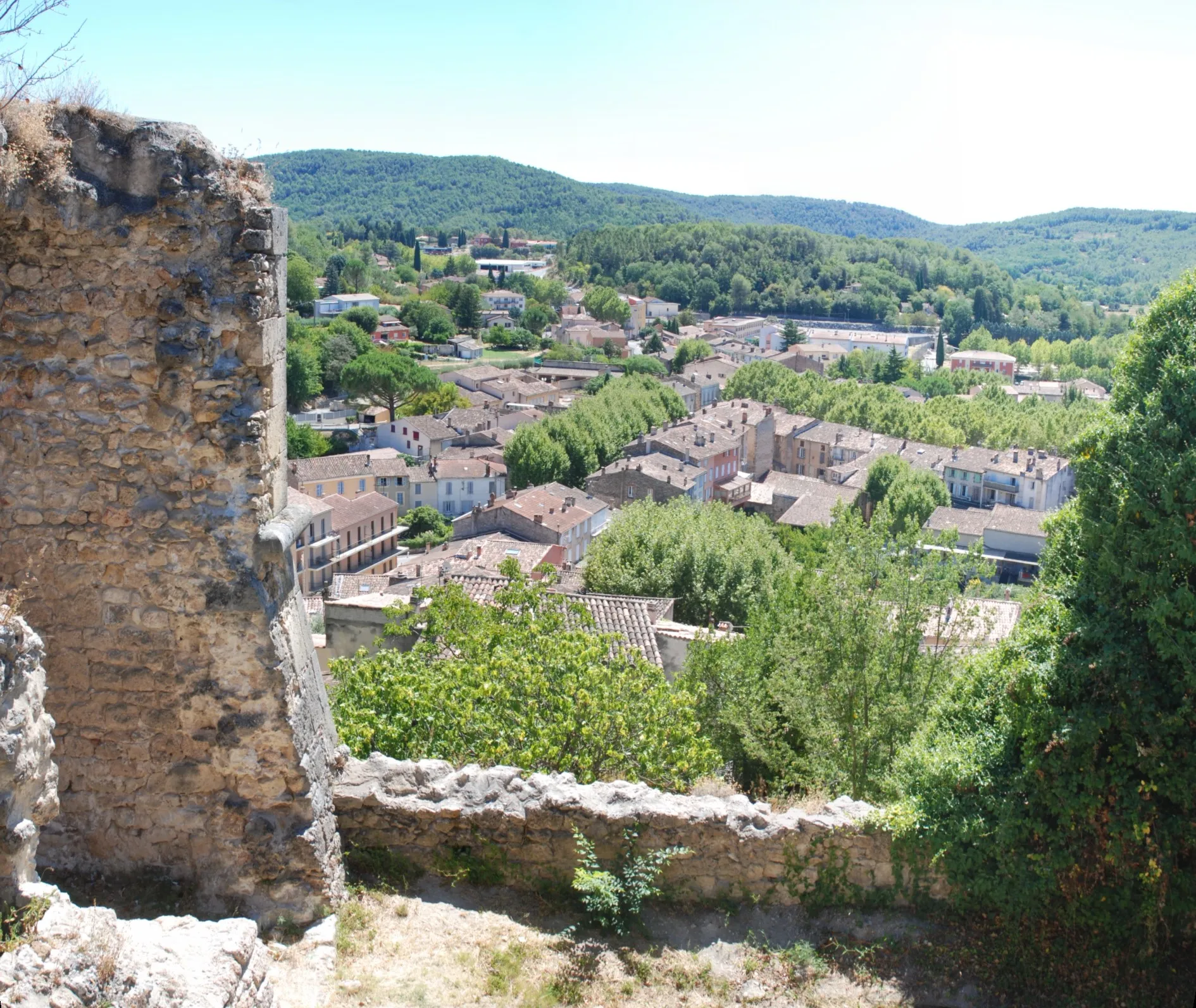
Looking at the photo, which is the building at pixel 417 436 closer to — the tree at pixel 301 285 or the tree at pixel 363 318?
the tree at pixel 363 318

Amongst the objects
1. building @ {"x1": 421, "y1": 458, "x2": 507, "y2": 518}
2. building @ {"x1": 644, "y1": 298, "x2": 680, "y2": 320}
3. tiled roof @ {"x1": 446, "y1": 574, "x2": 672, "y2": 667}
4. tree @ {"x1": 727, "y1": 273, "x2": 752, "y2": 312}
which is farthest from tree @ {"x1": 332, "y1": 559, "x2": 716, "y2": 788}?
tree @ {"x1": 727, "y1": 273, "x2": 752, "y2": 312}

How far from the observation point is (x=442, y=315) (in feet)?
389

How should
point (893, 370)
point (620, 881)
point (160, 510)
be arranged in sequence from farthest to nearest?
point (893, 370)
point (620, 881)
point (160, 510)

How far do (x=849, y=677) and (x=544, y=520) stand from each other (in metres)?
35.9

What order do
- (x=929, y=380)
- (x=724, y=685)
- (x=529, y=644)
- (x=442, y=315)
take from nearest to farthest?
(x=529, y=644) < (x=724, y=685) < (x=929, y=380) < (x=442, y=315)

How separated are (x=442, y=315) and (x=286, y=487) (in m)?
115

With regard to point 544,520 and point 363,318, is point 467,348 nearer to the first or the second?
point 363,318

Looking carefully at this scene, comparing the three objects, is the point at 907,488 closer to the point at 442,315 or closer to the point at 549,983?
the point at 549,983

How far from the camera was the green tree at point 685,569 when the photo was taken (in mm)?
A: 28812

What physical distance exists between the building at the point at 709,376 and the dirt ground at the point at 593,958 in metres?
89.5

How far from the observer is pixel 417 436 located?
70.9 m

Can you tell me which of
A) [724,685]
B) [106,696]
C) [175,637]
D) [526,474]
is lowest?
[526,474]

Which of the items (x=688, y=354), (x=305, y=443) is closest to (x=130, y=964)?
(x=305, y=443)

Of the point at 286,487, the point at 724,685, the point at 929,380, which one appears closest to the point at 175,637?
the point at 286,487
